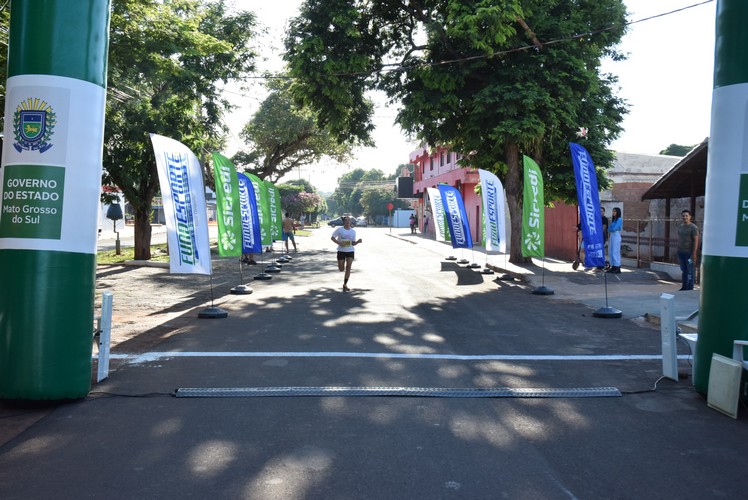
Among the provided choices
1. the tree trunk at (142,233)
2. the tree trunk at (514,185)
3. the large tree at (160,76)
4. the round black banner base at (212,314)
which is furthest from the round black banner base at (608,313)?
the tree trunk at (142,233)

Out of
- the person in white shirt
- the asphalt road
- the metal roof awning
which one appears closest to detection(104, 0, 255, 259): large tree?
the person in white shirt

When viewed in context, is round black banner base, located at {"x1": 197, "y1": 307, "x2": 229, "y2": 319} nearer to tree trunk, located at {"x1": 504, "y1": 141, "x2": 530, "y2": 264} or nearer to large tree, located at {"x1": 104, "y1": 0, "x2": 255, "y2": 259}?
large tree, located at {"x1": 104, "y1": 0, "x2": 255, "y2": 259}

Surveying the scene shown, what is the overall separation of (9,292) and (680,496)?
5296mm

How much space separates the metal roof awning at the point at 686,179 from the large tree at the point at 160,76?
12951 mm

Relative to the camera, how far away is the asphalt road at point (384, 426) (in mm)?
3736

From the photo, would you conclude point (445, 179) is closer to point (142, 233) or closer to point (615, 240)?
point (142, 233)

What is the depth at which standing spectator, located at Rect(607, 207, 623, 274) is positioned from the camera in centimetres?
1684

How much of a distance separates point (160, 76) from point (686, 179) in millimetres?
16057

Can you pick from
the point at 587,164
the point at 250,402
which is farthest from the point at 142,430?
the point at 587,164

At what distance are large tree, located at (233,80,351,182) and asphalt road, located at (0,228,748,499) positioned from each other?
24924 mm

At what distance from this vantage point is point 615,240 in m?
16.8

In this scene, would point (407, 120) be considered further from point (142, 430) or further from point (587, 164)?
point (142, 430)

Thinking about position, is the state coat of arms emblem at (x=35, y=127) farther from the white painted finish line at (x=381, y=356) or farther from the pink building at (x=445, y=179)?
the pink building at (x=445, y=179)

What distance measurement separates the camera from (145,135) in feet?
56.9
